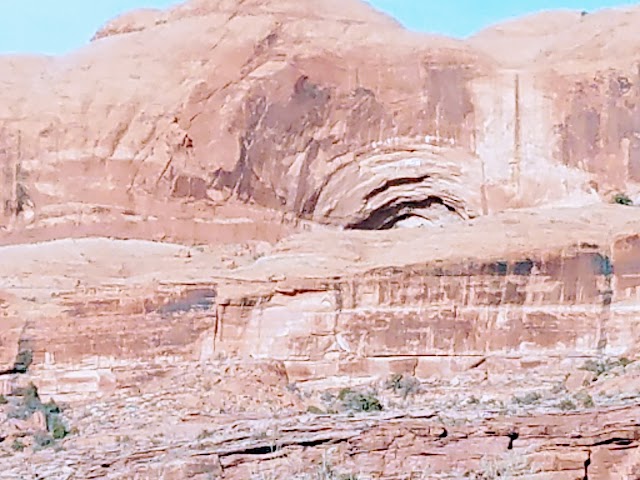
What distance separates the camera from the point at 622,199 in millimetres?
46250

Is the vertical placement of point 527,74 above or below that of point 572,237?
above

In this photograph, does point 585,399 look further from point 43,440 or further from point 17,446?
point 17,446

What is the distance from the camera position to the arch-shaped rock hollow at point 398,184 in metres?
48.8

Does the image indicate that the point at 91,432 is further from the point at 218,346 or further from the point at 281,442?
the point at 281,442

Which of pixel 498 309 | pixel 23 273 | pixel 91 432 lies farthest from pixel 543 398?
pixel 23 273

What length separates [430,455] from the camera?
92.4 feet

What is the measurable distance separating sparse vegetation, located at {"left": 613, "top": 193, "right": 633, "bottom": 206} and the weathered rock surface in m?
0.37

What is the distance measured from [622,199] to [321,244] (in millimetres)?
8274

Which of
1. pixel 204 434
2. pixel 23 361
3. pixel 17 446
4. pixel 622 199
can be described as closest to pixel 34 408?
pixel 23 361

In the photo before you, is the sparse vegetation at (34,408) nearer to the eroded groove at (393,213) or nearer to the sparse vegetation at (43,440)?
the sparse vegetation at (43,440)

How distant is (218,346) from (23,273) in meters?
5.69

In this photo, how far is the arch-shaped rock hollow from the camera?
48750mm

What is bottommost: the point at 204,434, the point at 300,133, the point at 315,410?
the point at 204,434

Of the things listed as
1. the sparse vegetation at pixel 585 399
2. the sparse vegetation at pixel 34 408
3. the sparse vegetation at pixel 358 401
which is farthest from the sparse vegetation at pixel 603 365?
the sparse vegetation at pixel 34 408
